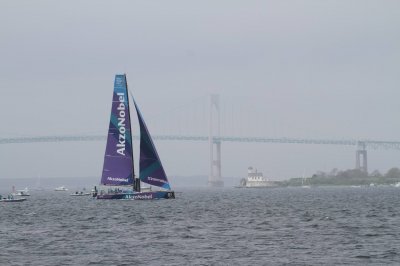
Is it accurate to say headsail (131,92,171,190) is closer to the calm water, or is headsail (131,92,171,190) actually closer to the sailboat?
the sailboat

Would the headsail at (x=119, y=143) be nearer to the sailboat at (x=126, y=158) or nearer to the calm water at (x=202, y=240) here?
the sailboat at (x=126, y=158)

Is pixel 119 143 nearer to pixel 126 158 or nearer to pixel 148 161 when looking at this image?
pixel 126 158

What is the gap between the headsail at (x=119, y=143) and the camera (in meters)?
59.2

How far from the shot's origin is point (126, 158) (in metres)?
59.7

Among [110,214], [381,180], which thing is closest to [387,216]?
[110,214]

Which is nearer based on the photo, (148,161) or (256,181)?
(148,161)

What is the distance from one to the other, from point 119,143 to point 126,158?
1102mm

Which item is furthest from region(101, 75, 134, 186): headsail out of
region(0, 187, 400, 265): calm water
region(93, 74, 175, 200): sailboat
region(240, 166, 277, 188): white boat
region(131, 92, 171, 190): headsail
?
region(240, 166, 277, 188): white boat

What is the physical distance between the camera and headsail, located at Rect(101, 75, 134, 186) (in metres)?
59.2

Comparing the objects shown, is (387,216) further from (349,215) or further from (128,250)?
(128,250)

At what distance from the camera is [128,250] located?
86.7 feet

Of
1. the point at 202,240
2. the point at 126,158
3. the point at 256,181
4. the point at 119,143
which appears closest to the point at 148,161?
the point at 126,158

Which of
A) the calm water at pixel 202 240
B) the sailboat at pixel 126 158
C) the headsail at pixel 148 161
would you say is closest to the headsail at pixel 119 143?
the sailboat at pixel 126 158

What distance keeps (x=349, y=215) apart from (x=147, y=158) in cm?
1904
